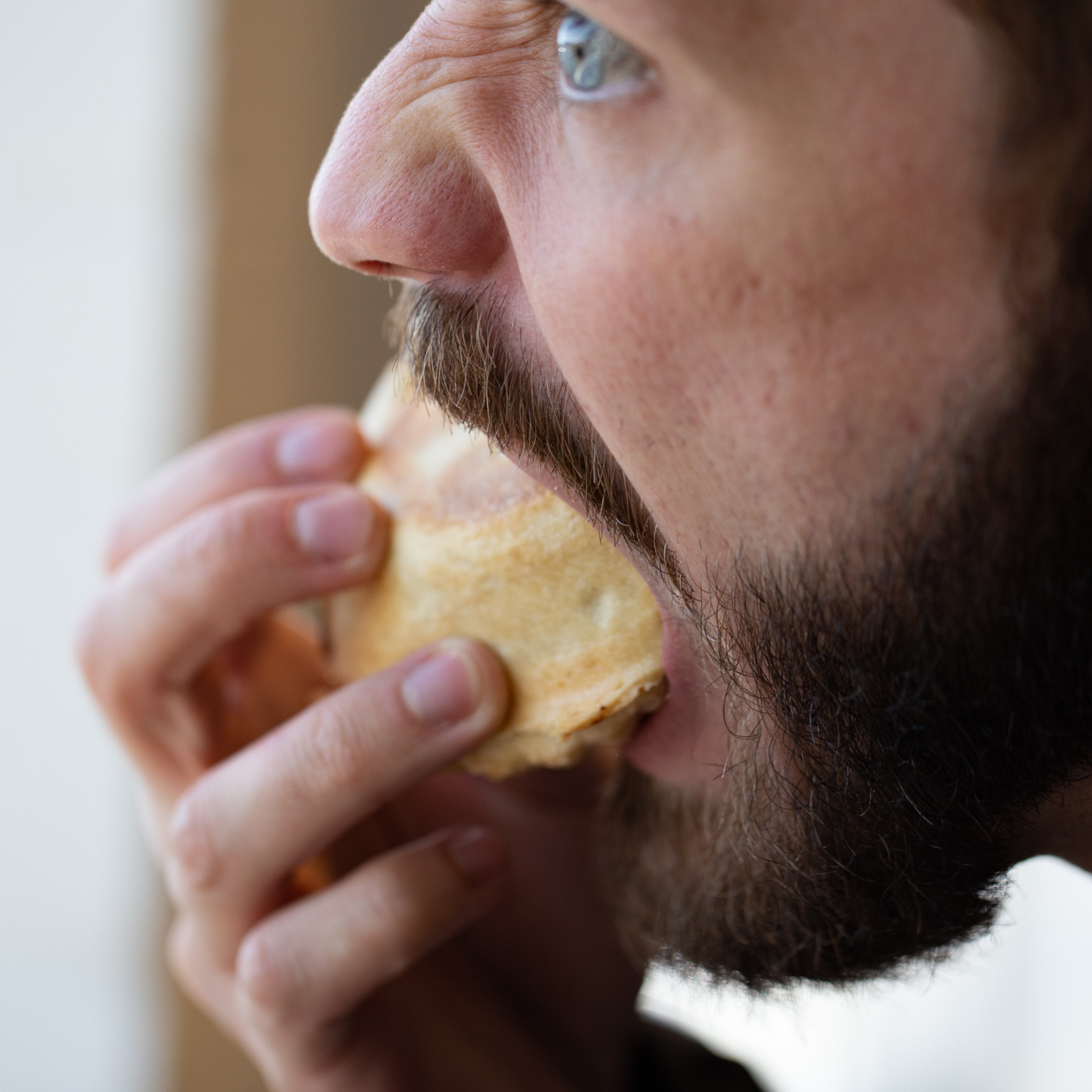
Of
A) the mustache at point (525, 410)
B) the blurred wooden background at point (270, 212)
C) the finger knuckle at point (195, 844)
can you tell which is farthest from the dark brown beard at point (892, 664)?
the blurred wooden background at point (270, 212)

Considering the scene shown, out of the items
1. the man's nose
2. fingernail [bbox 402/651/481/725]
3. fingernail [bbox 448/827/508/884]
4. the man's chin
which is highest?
the man's nose

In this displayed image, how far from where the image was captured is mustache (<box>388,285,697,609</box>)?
1.52ft

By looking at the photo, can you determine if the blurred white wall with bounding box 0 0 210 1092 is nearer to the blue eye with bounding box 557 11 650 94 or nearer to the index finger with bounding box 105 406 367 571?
the index finger with bounding box 105 406 367 571

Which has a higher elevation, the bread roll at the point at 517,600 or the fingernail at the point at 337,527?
the fingernail at the point at 337,527

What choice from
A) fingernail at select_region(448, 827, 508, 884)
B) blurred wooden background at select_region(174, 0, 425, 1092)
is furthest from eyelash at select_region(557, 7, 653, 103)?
blurred wooden background at select_region(174, 0, 425, 1092)

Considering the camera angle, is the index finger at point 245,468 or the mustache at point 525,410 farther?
the index finger at point 245,468

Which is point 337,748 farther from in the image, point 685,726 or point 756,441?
point 756,441

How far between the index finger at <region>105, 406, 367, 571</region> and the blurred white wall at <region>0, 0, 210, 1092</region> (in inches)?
27.1

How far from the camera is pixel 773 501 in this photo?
1.35 ft

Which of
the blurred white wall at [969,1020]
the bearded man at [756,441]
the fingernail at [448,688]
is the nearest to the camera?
the bearded man at [756,441]

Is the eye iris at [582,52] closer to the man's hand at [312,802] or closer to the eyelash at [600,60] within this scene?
the eyelash at [600,60]

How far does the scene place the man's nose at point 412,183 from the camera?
17.8 inches

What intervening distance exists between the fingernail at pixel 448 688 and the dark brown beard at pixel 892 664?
0.15 meters

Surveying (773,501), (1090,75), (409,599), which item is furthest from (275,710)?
(1090,75)
